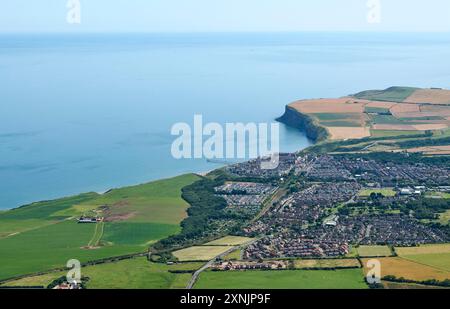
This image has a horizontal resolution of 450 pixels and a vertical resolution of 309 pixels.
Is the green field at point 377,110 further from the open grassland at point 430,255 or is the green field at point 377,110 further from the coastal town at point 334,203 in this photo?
the open grassland at point 430,255

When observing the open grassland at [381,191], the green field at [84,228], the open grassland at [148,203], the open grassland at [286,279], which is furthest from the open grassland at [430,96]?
the open grassland at [286,279]

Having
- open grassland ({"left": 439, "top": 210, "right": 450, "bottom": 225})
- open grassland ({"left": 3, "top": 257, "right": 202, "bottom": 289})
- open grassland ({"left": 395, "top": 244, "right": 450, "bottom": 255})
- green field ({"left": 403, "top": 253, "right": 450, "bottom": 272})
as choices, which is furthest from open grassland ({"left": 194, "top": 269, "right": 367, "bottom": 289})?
open grassland ({"left": 439, "top": 210, "right": 450, "bottom": 225})

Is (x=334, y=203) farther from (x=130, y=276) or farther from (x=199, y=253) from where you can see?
(x=130, y=276)

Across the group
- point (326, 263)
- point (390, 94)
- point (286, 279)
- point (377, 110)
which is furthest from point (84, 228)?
point (390, 94)

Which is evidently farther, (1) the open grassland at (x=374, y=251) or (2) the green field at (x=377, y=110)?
(2) the green field at (x=377, y=110)
